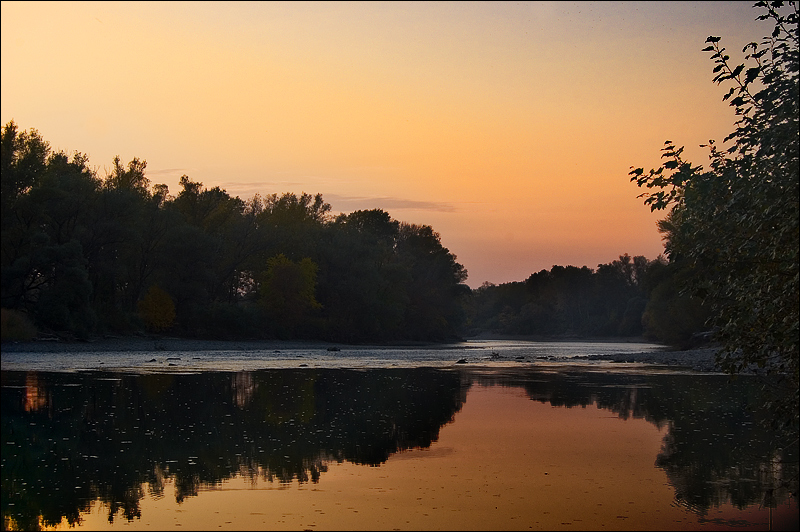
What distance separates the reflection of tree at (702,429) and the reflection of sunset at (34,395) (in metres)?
15.5

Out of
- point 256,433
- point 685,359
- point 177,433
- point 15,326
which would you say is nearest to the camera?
point 177,433

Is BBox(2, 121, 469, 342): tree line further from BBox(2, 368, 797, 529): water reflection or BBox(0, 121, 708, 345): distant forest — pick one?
BBox(2, 368, 797, 529): water reflection

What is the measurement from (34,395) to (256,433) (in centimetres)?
1036

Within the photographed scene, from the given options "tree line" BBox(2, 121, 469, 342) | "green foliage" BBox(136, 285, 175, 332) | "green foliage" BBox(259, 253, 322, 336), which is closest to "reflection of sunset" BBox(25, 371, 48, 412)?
"tree line" BBox(2, 121, 469, 342)

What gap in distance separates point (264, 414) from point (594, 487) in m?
11.3

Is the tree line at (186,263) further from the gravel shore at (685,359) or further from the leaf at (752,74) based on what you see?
the leaf at (752,74)

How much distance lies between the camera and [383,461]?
49.0 feet

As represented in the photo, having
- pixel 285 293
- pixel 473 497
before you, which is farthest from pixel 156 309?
pixel 473 497

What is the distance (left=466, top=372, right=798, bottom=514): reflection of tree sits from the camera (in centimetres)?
1266

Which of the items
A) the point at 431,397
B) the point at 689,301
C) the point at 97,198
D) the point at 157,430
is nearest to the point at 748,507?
the point at 157,430

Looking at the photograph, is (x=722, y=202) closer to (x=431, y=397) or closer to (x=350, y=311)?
(x=431, y=397)

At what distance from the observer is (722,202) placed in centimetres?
1133

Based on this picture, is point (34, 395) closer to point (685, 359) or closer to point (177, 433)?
point (177, 433)

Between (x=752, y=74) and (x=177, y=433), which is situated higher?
(x=752, y=74)
